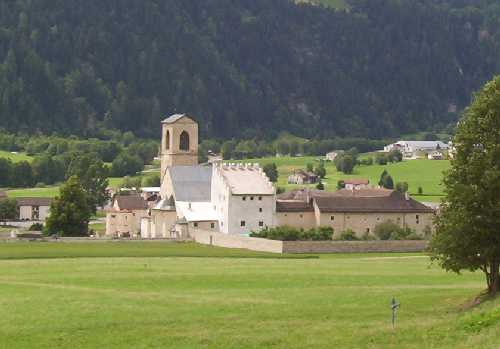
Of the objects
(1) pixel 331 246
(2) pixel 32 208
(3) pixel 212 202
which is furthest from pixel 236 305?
(2) pixel 32 208

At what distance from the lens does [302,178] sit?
559ft

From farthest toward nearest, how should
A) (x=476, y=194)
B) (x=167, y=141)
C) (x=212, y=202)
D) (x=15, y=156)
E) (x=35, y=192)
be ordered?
(x=15, y=156) → (x=35, y=192) → (x=167, y=141) → (x=212, y=202) → (x=476, y=194)

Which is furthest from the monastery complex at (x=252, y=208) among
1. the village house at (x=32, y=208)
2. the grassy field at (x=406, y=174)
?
the grassy field at (x=406, y=174)

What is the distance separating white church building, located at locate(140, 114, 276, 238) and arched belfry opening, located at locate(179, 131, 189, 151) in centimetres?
675

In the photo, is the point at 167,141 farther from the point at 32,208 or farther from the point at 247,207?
the point at 247,207

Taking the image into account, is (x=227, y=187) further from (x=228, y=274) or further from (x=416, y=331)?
(x=416, y=331)

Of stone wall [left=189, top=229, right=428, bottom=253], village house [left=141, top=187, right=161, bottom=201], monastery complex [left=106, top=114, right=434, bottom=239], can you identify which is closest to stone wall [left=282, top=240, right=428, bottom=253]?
stone wall [left=189, top=229, right=428, bottom=253]

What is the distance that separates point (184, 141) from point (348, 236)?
117 feet

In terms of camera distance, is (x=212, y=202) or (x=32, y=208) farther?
(x=32, y=208)

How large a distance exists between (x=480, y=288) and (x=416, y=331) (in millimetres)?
13951

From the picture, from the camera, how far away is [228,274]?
57656 millimetres

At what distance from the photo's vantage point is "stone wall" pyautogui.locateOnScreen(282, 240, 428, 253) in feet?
269

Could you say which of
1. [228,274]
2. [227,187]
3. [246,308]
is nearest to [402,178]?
[227,187]

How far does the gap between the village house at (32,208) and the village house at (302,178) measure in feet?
130
